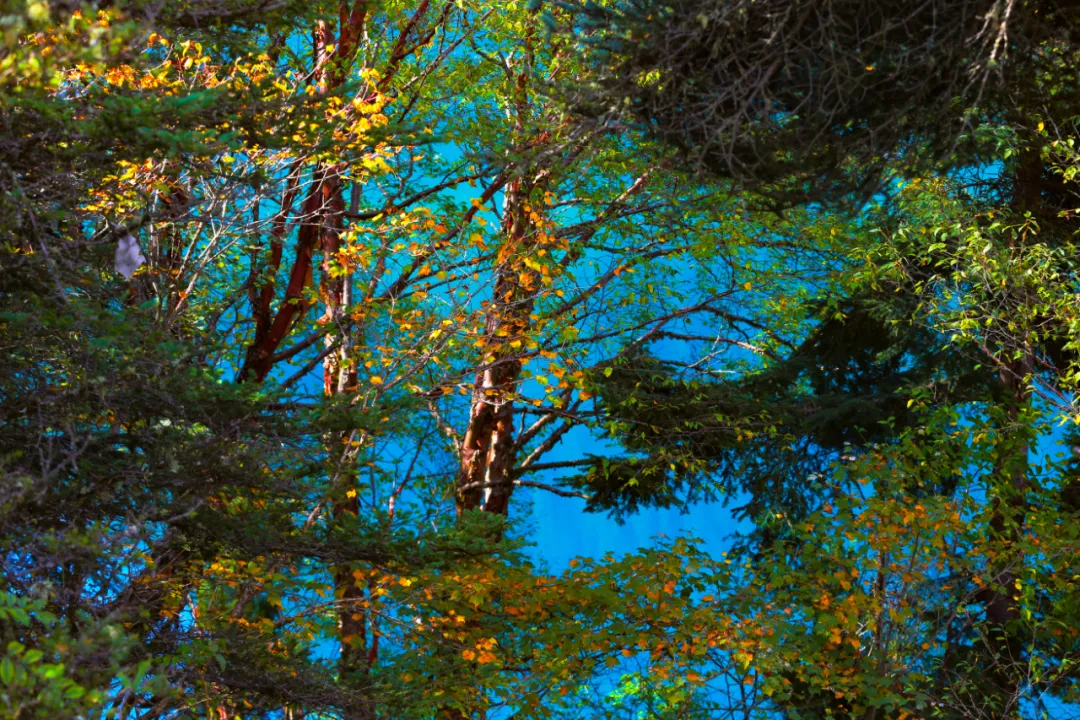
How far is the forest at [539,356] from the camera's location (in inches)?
177

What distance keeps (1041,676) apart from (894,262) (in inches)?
141

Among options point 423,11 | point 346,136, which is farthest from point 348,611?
point 423,11

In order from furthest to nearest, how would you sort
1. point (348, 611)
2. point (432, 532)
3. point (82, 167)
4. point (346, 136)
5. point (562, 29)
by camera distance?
point (348, 611) → point (432, 532) → point (346, 136) → point (562, 29) → point (82, 167)

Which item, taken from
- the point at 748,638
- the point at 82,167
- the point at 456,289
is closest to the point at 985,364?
the point at 748,638

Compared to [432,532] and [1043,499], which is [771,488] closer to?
[1043,499]

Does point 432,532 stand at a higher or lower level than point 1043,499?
lower

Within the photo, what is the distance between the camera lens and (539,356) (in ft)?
27.7

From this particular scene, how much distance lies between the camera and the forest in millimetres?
4500

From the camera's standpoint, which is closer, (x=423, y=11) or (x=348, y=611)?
(x=348, y=611)

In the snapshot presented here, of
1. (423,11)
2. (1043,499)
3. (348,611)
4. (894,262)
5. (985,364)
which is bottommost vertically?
(348,611)

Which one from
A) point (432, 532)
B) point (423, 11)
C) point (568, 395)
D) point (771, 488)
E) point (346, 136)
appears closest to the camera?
point (346, 136)

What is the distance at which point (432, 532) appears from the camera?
618 centimetres

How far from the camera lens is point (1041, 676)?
26.5ft

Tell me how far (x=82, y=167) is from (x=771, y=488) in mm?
7892
